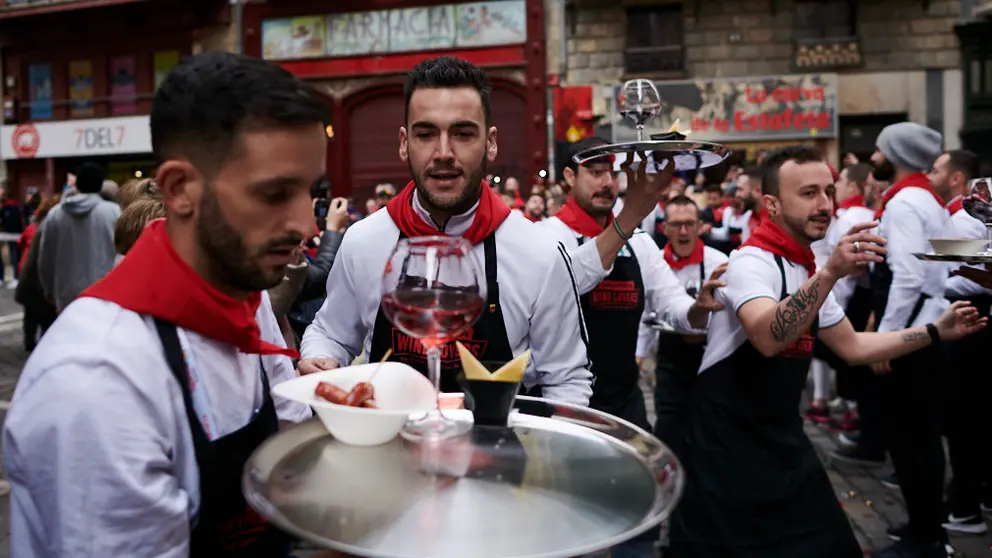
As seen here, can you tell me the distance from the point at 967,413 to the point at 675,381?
1752 millimetres

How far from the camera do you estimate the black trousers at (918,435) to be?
4090 mm

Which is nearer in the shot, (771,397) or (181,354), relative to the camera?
(181,354)

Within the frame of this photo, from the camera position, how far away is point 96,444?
4.12 ft

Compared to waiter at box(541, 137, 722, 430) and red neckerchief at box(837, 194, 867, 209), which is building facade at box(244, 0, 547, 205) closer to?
red neckerchief at box(837, 194, 867, 209)

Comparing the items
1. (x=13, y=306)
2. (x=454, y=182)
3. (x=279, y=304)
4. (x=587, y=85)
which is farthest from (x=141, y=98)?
(x=454, y=182)

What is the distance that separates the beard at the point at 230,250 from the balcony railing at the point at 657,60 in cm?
1645

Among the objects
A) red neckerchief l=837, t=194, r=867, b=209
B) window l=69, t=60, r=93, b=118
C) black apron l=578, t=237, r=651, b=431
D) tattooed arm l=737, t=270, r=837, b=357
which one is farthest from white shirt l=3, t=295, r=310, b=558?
window l=69, t=60, r=93, b=118

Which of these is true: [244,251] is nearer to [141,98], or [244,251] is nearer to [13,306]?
[13,306]

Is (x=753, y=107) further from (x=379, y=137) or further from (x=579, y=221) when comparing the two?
(x=579, y=221)

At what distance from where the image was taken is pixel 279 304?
12.3ft

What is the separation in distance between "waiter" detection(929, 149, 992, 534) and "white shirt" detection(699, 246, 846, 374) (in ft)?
5.24

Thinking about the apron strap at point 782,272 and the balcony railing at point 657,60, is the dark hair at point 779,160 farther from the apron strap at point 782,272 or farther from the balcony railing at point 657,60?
the balcony railing at point 657,60

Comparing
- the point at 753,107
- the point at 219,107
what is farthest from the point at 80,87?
the point at 219,107

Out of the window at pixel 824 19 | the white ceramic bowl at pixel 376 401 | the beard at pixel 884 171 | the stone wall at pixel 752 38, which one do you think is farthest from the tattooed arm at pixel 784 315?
the window at pixel 824 19
